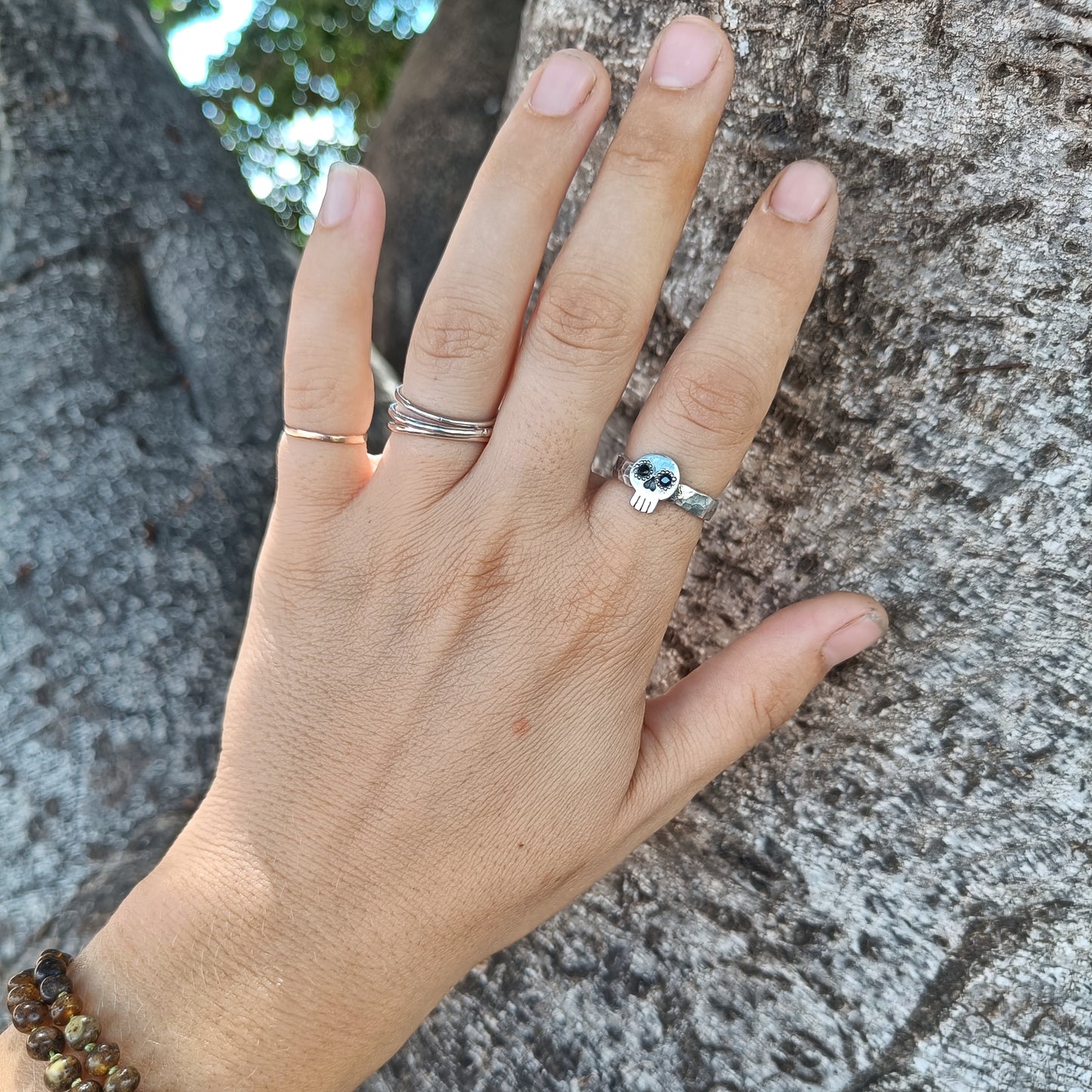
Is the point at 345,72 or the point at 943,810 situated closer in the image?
the point at 943,810

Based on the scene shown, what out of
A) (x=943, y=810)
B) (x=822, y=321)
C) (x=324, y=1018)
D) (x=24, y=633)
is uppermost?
(x=822, y=321)

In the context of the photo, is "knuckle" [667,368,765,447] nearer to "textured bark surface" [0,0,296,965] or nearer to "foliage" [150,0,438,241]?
"textured bark surface" [0,0,296,965]

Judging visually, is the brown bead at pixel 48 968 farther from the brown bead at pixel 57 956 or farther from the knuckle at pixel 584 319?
the knuckle at pixel 584 319

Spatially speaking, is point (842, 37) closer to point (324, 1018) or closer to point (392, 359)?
point (324, 1018)

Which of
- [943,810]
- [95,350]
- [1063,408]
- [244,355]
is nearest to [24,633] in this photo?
[95,350]

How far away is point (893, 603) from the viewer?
3.84 feet

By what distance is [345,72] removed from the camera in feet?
15.8

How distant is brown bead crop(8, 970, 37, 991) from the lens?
1.15 metres

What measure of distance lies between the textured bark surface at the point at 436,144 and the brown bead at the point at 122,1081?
2.08m

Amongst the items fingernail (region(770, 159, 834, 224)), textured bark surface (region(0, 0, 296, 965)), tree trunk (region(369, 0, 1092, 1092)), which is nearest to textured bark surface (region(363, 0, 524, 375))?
textured bark surface (region(0, 0, 296, 965))

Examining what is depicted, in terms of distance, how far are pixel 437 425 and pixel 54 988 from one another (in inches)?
35.8

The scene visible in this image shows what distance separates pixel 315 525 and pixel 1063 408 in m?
0.98

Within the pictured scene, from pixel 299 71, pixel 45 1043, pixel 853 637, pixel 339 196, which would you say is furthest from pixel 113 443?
pixel 299 71

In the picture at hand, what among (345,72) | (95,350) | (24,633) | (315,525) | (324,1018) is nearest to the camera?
(324,1018)
